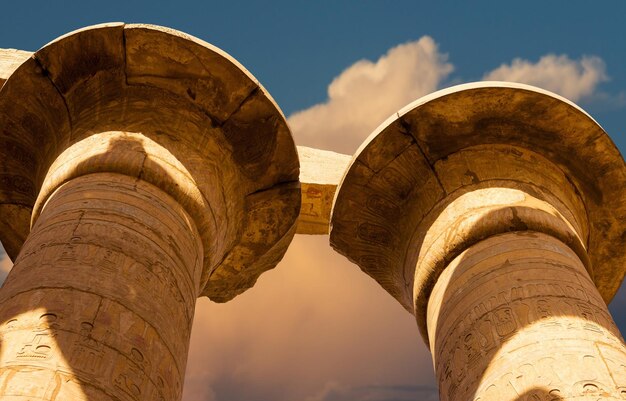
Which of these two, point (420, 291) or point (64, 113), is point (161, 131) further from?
point (420, 291)

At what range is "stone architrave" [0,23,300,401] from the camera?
4438mm

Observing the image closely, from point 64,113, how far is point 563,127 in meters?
4.74

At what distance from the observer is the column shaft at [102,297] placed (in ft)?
13.7

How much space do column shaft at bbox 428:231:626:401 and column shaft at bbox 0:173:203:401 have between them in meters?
2.06

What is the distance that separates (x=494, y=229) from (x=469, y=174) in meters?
0.93

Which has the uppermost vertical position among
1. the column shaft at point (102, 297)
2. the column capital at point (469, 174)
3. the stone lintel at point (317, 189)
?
the stone lintel at point (317, 189)

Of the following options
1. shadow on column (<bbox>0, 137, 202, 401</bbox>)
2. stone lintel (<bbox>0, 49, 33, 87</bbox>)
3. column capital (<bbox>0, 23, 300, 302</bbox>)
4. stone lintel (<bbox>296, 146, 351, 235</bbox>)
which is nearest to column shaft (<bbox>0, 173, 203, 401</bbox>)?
shadow on column (<bbox>0, 137, 202, 401</bbox>)

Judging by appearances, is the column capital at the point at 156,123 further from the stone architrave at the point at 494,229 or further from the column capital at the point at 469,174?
the stone architrave at the point at 494,229

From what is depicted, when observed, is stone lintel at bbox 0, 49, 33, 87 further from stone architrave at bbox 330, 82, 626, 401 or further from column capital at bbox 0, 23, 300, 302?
stone architrave at bbox 330, 82, 626, 401

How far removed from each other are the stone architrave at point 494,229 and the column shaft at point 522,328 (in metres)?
0.01

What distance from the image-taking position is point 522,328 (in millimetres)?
5223

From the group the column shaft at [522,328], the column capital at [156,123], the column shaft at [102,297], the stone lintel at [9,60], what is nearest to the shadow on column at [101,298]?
the column shaft at [102,297]

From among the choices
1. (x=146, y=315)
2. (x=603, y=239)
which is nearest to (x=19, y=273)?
(x=146, y=315)

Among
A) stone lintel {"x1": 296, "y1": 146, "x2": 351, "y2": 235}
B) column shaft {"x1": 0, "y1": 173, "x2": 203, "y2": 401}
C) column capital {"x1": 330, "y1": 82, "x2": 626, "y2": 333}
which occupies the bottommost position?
column shaft {"x1": 0, "y1": 173, "x2": 203, "y2": 401}
